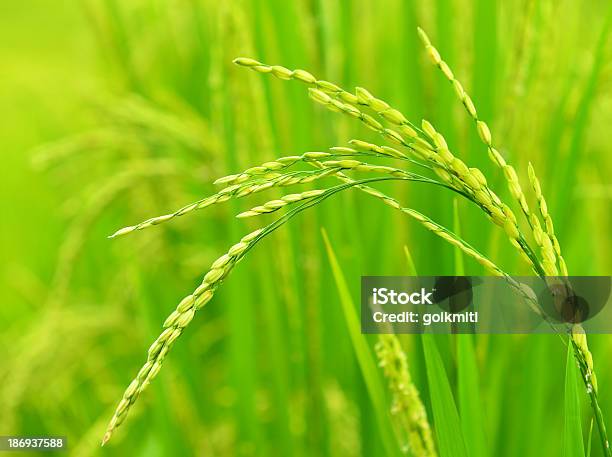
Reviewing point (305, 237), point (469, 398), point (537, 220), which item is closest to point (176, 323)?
point (537, 220)

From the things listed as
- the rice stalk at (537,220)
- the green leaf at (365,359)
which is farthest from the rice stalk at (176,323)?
the green leaf at (365,359)

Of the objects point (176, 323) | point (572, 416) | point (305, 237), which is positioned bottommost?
point (572, 416)

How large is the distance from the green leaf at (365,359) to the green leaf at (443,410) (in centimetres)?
11

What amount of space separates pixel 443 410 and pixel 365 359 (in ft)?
0.42

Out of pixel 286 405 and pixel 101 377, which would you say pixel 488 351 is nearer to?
pixel 286 405

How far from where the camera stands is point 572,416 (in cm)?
67

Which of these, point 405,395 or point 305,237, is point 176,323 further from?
point 305,237

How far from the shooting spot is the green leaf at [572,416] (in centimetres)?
67

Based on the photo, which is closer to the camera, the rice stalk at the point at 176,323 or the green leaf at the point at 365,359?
the rice stalk at the point at 176,323

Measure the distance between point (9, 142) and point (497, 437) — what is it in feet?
9.33

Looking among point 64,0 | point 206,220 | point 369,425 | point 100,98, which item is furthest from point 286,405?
point 64,0

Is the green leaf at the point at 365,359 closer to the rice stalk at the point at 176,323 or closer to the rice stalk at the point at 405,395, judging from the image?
the rice stalk at the point at 405,395

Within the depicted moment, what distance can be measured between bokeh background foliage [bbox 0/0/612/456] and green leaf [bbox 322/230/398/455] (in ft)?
0.31

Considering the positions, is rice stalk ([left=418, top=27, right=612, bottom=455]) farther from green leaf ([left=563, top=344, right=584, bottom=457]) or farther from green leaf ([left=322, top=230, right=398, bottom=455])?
green leaf ([left=322, top=230, right=398, bottom=455])
